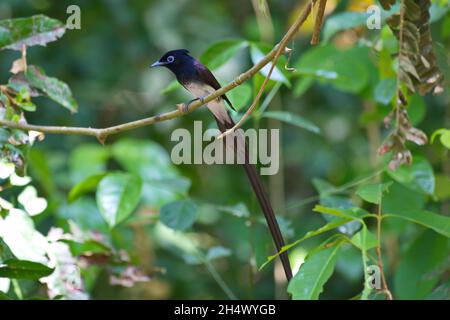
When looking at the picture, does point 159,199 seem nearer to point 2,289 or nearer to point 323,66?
point 323,66

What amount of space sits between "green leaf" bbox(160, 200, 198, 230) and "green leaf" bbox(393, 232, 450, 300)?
0.90 metres

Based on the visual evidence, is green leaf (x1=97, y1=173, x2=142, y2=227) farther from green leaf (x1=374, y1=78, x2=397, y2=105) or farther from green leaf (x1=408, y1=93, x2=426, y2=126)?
green leaf (x1=408, y1=93, x2=426, y2=126)

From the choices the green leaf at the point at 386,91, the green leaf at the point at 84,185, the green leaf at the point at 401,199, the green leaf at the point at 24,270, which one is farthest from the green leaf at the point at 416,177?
the green leaf at the point at 24,270

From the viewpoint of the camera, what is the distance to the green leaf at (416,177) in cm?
281

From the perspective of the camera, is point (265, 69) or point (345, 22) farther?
point (345, 22)

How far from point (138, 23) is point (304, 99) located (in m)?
1.61

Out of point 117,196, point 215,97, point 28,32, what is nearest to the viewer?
point 215,97

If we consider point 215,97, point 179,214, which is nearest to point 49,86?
point 179,214

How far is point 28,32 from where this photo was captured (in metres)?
2.70

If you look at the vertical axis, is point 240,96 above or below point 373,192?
above

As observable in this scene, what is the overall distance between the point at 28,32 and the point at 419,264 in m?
1.84

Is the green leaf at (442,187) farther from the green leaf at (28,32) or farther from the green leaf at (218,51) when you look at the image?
the green leaf at (28,32)

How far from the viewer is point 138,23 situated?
6195 millimetres

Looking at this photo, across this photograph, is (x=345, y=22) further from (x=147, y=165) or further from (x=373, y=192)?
(x=147, y=165)
